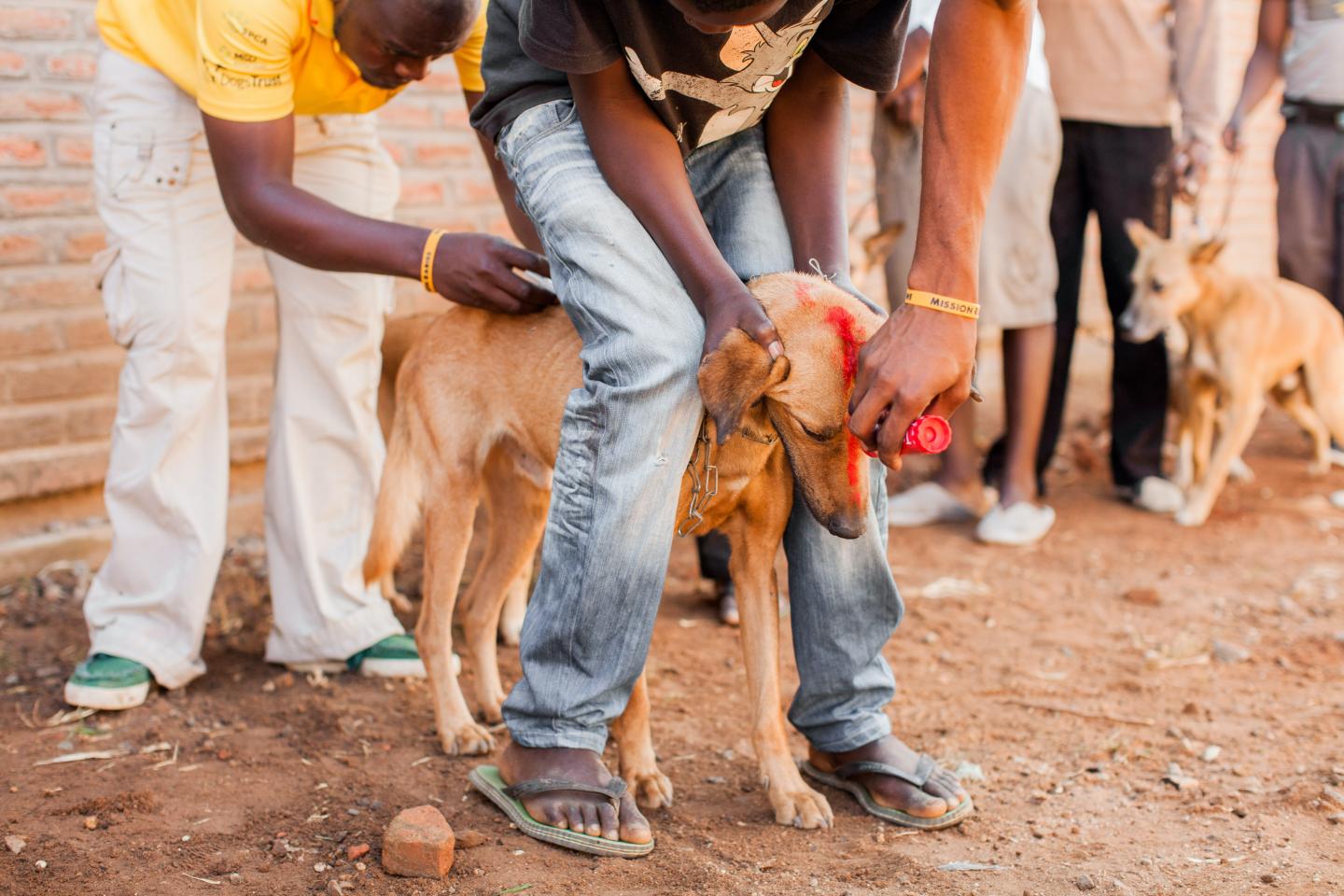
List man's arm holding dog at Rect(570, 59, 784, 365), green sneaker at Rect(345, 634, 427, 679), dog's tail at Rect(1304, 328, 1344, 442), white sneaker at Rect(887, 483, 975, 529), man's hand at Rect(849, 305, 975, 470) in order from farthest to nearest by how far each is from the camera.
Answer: dog's tail at Rect(1304, 328, 1344, 442), white sneaker at Rect(887, 483, 975, 529), green sneaker at Rect(345, 634, 427, 679), man's arm holding dog at Rect(570, 59, 784, 365), man's hand at Rect(849, 305, 975, 470)

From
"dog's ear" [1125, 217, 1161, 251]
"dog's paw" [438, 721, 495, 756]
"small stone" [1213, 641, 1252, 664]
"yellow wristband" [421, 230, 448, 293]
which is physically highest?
"yellow wristband" [421, 230, 448, 293]

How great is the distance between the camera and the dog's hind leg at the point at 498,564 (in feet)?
11.3

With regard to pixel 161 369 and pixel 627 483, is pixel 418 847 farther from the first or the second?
pixel 161 369

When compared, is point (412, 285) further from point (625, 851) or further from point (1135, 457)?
point (1135, 457)

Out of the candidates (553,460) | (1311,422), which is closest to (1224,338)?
(1311,422)

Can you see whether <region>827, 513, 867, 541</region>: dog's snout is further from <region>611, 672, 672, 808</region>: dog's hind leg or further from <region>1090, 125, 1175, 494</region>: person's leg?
<region>1090, 125, 1175, 494</region>: person's leg

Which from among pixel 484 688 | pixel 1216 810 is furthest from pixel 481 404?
pixel 1216 810

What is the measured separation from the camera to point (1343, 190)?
6.13 meters

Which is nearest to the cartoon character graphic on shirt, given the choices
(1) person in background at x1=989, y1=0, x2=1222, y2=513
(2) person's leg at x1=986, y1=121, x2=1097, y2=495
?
(1) person in background at x1=989, y1=0, x2=1222, y2=513

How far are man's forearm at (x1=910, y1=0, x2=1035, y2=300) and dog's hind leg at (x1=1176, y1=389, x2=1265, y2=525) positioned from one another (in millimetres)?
3882

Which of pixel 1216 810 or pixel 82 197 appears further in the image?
pixel 82 197

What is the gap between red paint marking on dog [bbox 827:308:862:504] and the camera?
2.34 m

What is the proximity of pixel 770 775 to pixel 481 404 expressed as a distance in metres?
1.21

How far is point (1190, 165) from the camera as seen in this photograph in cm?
566
